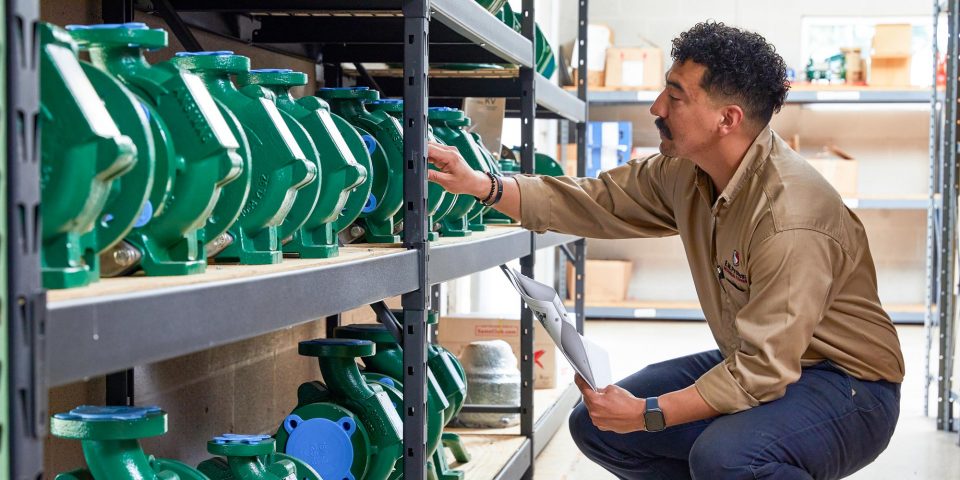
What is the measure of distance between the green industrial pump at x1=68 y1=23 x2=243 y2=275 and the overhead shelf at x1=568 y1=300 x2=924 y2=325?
6.47 metres

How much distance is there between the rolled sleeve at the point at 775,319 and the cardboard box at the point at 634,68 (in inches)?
219

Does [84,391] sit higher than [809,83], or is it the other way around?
[809,83]

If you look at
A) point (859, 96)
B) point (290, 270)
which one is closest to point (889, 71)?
point (859, 96)

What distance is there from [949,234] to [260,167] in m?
3.56

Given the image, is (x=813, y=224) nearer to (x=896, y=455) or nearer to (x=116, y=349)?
(x=116, y=349)

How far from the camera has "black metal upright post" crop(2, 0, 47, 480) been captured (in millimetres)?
796

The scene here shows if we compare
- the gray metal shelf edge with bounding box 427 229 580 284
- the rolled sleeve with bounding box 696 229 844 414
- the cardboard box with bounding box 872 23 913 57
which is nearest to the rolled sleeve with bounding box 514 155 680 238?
the gray metal shelf edge with bounding box 427 229 580 284

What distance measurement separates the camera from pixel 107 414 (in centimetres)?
144

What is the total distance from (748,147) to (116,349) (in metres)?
1.60

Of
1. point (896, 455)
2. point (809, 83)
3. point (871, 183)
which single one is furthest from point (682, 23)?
point (896, 455)

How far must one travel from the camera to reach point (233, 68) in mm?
1496

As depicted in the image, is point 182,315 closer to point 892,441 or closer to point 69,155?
point 69,155

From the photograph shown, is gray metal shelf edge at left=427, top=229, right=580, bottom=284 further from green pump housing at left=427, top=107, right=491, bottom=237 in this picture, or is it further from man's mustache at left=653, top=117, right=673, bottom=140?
man's mustache at left=653, top=117, right=673, bottom=140

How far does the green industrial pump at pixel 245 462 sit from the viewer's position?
1731mm
